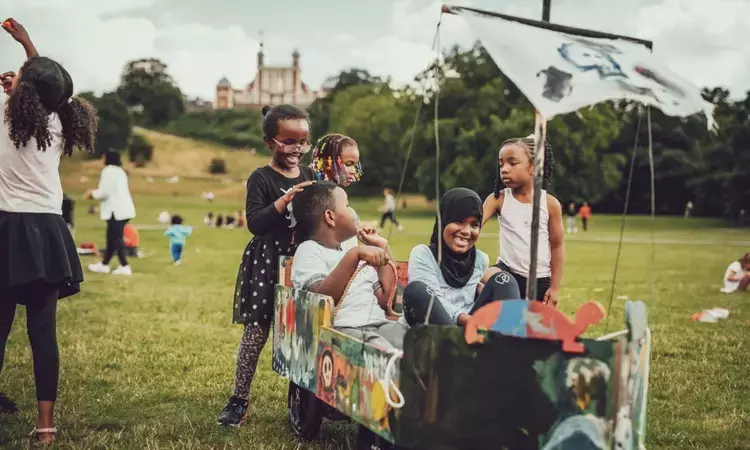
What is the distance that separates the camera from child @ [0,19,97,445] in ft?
15.0

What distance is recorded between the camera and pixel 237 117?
131 m

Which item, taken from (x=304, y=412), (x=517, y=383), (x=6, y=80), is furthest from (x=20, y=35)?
(x=517, y=383)

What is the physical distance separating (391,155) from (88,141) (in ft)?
213

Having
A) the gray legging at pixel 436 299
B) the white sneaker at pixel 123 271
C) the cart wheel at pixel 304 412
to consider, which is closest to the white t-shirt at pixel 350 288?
the gray legging at pixel 436 299

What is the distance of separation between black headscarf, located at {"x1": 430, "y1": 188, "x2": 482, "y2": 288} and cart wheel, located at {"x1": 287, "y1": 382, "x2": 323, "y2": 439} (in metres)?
0.96

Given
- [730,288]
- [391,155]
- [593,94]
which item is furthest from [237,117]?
[593,94]

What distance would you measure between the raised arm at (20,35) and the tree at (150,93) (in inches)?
4830

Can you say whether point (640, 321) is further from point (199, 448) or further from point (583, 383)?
point (199, 448)

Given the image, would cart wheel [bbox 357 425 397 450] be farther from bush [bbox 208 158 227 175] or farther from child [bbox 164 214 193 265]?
bush [bbox 208 158 227 175]

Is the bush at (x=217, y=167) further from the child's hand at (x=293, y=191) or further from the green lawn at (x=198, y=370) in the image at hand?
the child's hand at (x=293, y=191)

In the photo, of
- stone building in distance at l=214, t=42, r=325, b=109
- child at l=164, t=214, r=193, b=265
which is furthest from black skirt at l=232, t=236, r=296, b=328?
stone building in distance at l=214, t=42, r=325, b=109

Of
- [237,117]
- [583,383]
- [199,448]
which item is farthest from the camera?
[237,117]

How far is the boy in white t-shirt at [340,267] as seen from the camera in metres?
4.34

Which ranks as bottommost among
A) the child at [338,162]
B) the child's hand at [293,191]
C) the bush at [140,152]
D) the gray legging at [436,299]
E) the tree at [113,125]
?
the gray legging at [436,299]
